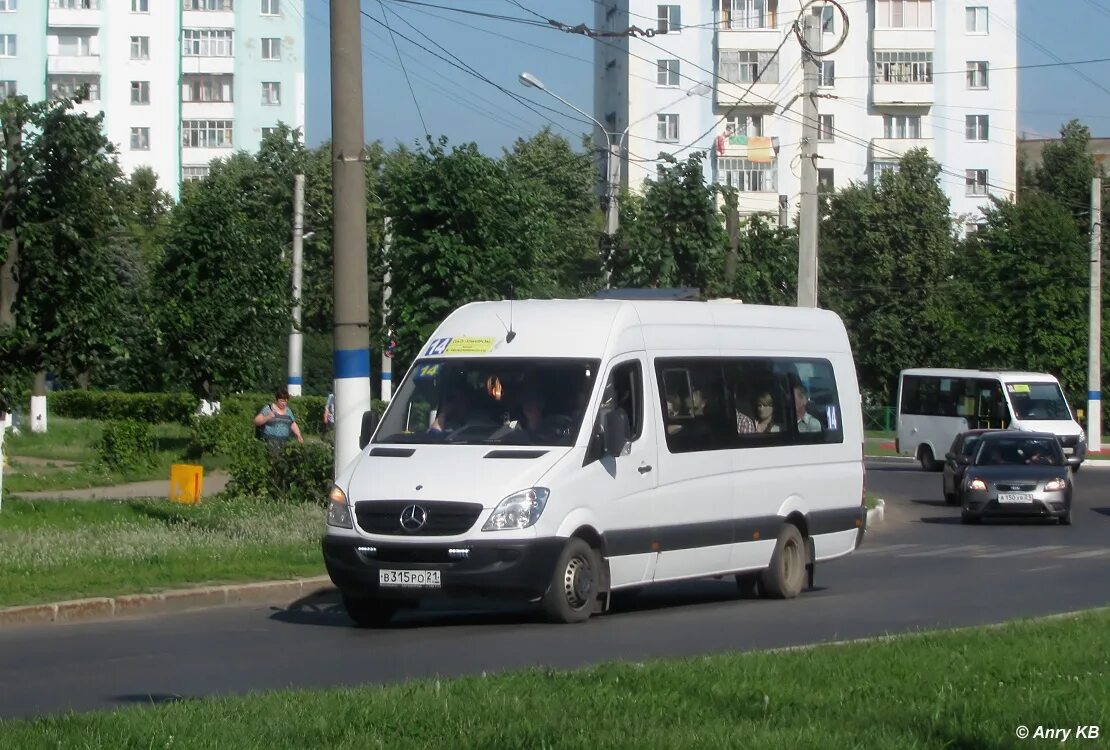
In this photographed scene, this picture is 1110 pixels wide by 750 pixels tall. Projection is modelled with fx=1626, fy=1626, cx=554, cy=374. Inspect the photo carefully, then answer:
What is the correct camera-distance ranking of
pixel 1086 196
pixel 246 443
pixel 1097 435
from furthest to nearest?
pixel 1086 196, pixel 1097 435, pixel 246 443

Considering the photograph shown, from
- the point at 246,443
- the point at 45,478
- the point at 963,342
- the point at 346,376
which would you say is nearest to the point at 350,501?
the point at 346,376

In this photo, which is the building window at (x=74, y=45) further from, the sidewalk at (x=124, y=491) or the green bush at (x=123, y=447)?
the sidewalk at (x=124, y=491)

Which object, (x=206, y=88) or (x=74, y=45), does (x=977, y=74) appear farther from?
(x=74, y=45)

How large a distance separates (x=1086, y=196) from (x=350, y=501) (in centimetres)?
7705

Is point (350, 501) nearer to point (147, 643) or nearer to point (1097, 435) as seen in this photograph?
point (147, 643)

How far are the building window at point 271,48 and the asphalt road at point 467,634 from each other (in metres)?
73.6

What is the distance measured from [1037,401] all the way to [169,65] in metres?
56.6

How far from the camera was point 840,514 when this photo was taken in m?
15.5

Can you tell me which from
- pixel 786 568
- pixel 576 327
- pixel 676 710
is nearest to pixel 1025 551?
pixel 786 568

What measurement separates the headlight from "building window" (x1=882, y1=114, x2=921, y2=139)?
77.7 meters

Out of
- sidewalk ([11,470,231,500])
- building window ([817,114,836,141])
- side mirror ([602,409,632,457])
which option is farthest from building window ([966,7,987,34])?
side mirror ([602,409,632,457])

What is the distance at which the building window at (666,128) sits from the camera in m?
86.1

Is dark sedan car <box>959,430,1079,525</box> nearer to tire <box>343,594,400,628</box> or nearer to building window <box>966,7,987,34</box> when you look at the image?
tire <box>343,594,400,628</box>

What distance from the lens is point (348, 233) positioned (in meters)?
17.0
